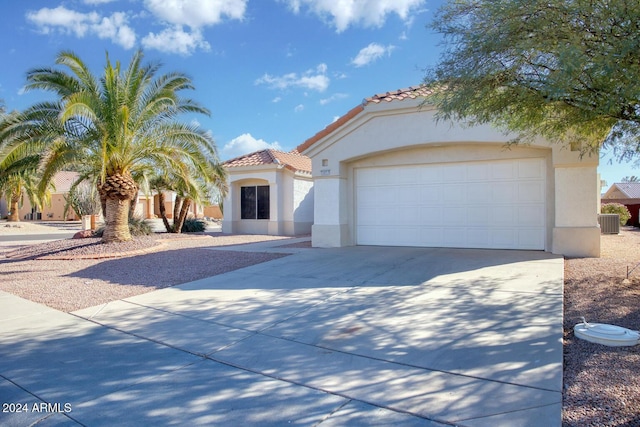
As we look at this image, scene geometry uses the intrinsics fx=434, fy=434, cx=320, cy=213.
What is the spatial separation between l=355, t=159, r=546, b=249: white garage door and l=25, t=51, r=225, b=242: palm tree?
637 centimetres

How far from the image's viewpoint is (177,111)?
606 inches

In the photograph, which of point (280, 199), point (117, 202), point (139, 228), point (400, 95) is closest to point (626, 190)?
point (280, 199)

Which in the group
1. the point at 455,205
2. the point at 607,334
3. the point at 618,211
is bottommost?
the point at 607,334

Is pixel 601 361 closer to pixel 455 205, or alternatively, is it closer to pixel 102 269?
pixel 455 205

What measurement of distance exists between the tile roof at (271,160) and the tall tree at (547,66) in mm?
14439

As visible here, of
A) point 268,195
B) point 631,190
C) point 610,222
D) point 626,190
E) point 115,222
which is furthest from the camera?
point 626,190

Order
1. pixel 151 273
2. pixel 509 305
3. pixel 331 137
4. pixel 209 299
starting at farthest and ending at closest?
pixel 331 137 → pixel 151 273 → pixel 209 299 → pixel 509 305

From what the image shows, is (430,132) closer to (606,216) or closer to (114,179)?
(114,179)

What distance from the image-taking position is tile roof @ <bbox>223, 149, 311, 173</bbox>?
21.5 meters

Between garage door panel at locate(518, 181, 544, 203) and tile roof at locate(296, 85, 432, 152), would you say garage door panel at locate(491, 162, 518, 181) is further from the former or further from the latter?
tile roof at locate(296, 85, 432, 152)

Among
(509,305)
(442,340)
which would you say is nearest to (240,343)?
(442,340)

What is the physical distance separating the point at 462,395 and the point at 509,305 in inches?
121

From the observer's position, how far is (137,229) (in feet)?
63.5

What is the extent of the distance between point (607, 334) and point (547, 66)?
3.72m
